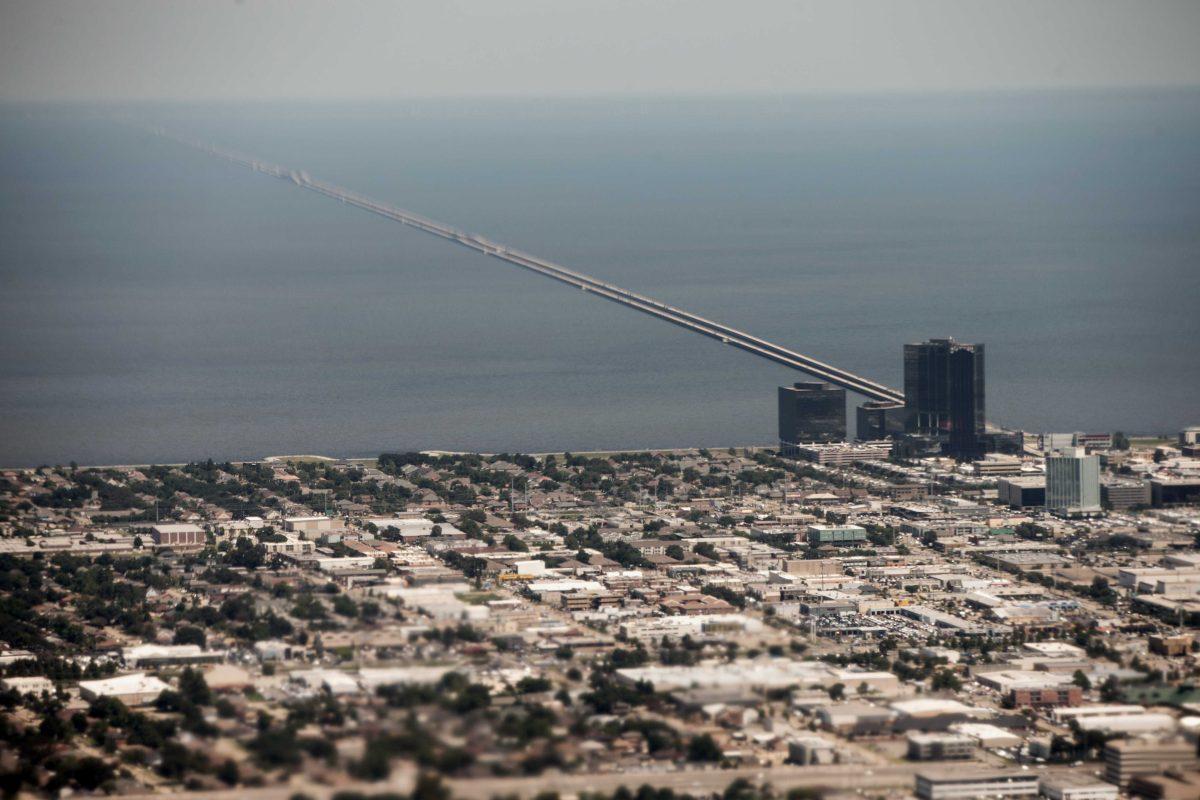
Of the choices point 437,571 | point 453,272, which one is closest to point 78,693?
point 437,571

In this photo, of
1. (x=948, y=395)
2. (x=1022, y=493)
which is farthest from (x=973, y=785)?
(x=948, y=395)

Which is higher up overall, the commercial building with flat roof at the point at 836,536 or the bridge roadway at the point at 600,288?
the bridge roadway at the point at 600,288

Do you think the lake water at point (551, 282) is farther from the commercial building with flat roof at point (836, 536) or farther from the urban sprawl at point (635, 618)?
the commercial building with flat roof at point (836, 536)

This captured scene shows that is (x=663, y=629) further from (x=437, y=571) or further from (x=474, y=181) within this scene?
(x=474, y=181)

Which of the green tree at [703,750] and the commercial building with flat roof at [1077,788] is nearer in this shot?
the green tree at [703,750]

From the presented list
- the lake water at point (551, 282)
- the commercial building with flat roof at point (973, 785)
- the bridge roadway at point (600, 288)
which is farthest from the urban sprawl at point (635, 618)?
the bridge roadway at point (600, 288)

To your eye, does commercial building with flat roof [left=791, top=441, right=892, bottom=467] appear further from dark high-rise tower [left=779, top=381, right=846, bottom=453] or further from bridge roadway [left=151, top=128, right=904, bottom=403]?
bridge roadway [left=151, top=128, right=904, bottom=403]

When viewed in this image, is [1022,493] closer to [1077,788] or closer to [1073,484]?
[1073,484]
